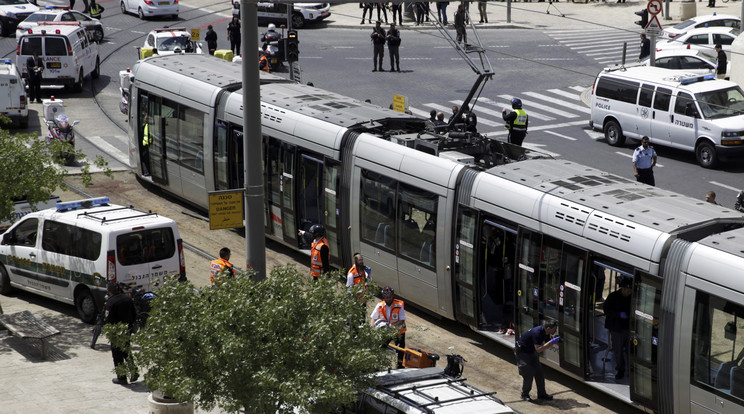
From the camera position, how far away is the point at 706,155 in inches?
1071

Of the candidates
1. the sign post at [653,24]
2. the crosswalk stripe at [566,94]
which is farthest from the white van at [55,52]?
the sign post at [653,24]

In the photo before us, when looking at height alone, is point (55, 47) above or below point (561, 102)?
above

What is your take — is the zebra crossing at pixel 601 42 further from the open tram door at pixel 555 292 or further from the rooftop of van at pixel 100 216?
the open tram door at pixel 555 292

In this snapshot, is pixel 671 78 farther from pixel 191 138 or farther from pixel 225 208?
pixel 225 208

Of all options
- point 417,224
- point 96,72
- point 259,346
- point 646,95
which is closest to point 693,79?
point 646,95

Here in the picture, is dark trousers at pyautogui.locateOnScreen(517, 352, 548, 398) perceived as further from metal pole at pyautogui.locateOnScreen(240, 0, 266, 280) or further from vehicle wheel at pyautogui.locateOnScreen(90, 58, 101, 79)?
vehicle wheel at pyautogui.locateOnScreen(90, 58, 101, 79)

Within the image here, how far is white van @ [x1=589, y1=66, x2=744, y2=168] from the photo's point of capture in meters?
26.9

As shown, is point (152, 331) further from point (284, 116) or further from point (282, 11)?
point (282, 11)

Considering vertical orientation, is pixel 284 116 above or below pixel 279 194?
above

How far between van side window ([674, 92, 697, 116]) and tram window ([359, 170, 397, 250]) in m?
12.9

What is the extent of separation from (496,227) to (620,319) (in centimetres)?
241

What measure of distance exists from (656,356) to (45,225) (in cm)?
1026

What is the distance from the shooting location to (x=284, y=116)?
19469mm

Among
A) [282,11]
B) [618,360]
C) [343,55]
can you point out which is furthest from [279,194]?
[282,11]
